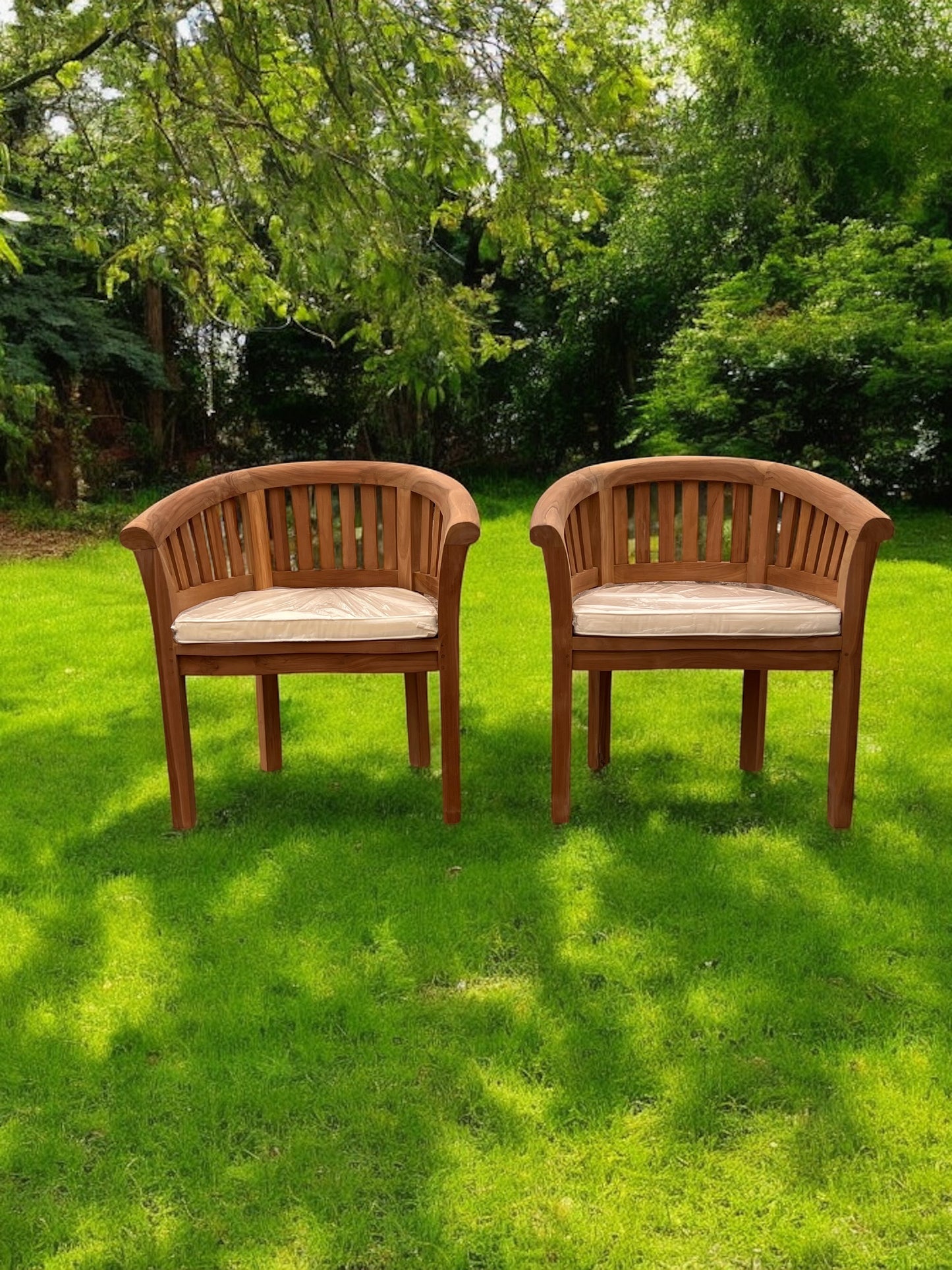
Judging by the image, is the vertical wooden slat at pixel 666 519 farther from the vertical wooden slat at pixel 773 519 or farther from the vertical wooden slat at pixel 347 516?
the vertical wooden slat at pixel 347 516

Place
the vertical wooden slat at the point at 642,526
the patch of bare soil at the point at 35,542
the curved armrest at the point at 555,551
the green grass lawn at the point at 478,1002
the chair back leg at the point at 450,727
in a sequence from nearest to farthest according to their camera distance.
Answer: the green grass lawn at the point at 478,1002 → the curved armrest at the point at 555,551 → the chair back leg at the point at 450,727 → the vertical wooden slat at the point at 642,526 → the patch of bare soil at the point at 35,542

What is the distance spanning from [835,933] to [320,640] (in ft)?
5.01

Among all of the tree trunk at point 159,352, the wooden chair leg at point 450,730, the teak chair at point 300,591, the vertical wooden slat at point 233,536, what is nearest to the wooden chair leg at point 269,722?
the teak chair at point 300,591

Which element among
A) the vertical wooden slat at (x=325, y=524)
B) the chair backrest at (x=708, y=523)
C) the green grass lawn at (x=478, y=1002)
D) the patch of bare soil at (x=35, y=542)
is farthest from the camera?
the patch of bare soil at (x=35, y=542)

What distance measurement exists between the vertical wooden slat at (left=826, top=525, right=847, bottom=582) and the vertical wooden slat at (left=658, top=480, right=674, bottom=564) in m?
0.52

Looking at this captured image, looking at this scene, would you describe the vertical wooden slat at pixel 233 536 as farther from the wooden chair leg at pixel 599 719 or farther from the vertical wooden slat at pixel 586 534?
the wooden chair leg at pixel 599 719

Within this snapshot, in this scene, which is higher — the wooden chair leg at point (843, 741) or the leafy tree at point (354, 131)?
the leafy tree at point (354, 131)

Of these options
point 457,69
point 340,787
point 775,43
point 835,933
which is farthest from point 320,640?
point 775,43

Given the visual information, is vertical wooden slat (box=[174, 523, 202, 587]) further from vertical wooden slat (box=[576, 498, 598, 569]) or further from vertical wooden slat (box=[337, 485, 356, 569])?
vertical wooden slat (box=[576, 498, 598, 569])

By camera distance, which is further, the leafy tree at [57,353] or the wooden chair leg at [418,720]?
the leafy tree at [57,353]

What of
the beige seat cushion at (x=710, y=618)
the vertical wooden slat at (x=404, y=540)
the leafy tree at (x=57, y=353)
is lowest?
the beige seat cushion at (x=710, y=618)

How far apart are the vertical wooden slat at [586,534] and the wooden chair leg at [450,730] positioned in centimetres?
62

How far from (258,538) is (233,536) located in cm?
8

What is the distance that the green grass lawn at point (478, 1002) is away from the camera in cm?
192
